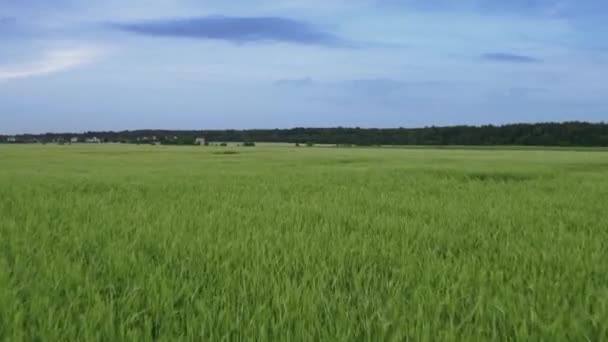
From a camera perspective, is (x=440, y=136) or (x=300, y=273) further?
(x=440, y=136)

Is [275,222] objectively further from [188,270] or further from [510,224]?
[510,224]

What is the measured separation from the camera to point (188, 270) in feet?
10.9

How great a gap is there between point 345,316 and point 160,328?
835mm

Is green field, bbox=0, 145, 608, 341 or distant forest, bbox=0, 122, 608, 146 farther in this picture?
distant forest, bbox=0, 122, 608, 146

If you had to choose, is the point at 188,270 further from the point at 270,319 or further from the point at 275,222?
the point at 275,222

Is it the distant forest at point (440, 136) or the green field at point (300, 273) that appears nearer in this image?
the green field at point (300, 273)

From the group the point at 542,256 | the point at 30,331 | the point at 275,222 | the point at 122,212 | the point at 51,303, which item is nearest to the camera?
the point at 30,331

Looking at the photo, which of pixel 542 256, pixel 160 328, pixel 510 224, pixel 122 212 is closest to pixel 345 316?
pixel 160 328

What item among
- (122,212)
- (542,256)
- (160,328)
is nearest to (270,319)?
(160,328)

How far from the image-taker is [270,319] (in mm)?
2297

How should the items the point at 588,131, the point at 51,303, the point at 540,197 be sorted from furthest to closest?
the point at 588,131
the point at 540,197
the point at 51,303

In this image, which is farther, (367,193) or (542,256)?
(367,193)

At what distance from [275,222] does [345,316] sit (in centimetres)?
320

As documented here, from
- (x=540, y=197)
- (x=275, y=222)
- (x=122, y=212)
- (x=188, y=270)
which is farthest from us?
(x=540, y=197)
